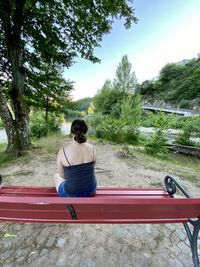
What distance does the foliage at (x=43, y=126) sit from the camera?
42.8 ft

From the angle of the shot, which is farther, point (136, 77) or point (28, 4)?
point (136, 77)

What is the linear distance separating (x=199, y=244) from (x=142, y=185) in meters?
1.73

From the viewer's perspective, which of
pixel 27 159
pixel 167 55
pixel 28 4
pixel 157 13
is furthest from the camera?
pixel 167 55

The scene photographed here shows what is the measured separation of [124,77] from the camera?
41969 millimetres

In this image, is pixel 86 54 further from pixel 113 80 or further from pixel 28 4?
pixel 113 80

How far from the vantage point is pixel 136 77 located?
4238 cm

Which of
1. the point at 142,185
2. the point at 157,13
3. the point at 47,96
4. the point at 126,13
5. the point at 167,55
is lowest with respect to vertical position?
the point at 142,185

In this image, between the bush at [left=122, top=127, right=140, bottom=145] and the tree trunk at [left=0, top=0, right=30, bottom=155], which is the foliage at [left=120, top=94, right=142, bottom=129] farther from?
the tree trunk at [left=0, top=0, right=30, bottom=155]

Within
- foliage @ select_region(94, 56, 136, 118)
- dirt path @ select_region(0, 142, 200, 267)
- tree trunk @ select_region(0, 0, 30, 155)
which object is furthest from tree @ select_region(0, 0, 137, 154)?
foliage @ select_region(94, 56, 136, 118)

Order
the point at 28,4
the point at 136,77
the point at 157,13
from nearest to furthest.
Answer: the point at 28,4 < the point at 157,13 < the point at 136,77

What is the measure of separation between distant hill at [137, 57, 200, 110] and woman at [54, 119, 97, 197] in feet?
152

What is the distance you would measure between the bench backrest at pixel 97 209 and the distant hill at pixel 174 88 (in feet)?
153

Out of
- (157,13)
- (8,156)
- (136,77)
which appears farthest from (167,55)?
(8,156)

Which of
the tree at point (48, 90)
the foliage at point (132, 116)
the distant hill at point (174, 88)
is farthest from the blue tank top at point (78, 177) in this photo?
the distant hill at point (174, 88)
